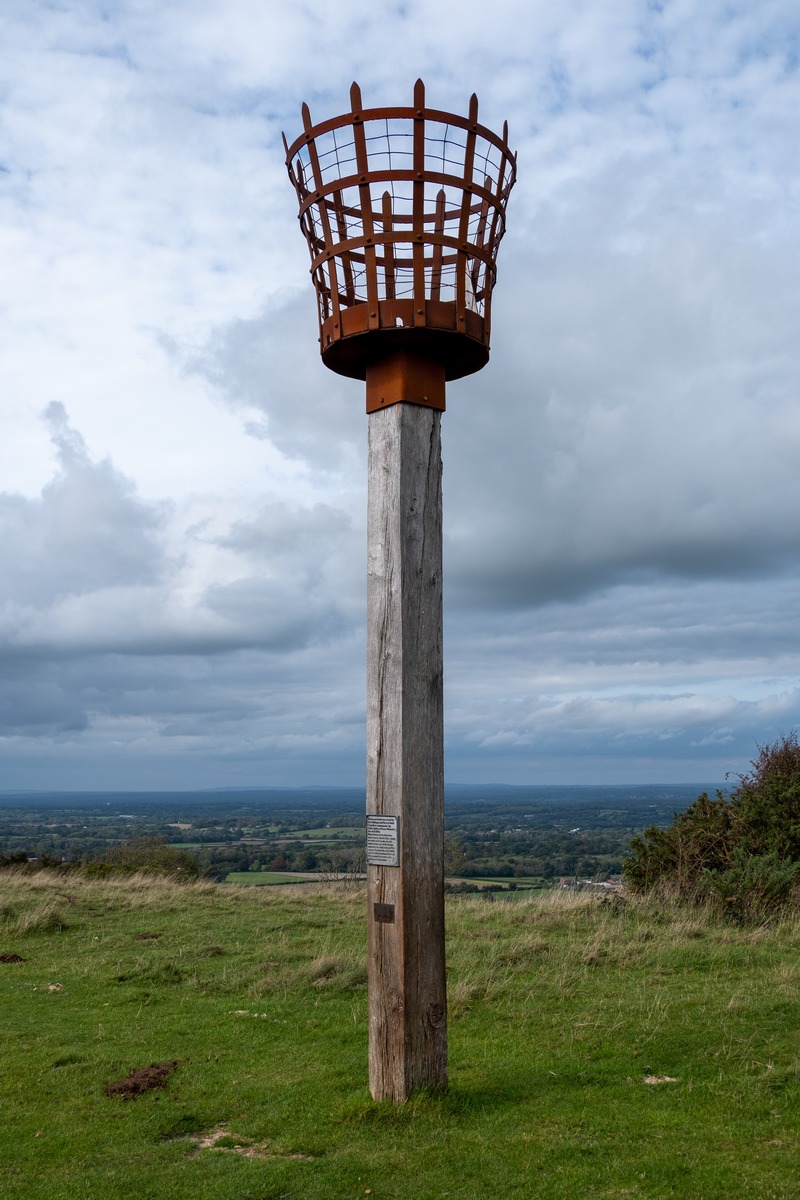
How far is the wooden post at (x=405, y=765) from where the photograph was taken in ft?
20.9

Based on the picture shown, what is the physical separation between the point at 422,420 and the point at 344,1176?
15.4ft

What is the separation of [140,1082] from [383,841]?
2786 mm

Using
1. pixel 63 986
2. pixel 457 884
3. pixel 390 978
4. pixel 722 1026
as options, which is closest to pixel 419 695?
pixel 390 978

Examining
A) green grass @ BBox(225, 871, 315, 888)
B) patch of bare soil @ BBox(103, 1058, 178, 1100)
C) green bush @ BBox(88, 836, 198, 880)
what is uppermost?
patch of bare soil @ BBox(103, 1058, 178, 1100)

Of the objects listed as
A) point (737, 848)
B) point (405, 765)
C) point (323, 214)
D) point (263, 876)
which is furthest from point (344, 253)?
point (263, 876)

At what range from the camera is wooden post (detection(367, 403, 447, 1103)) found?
638 cm

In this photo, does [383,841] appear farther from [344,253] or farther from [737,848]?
[737,848]

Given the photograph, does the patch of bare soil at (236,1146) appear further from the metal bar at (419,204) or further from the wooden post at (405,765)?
the metal bar at (419,204)

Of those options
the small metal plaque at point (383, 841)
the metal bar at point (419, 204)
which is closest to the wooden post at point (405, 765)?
the small metal plaque at point (383, 841)

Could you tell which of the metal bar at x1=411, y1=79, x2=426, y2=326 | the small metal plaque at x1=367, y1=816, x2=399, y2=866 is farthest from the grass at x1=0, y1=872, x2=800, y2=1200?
the metal bar at x1=411, y1=79, x2=426, y2=326

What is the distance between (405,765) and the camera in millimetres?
6445

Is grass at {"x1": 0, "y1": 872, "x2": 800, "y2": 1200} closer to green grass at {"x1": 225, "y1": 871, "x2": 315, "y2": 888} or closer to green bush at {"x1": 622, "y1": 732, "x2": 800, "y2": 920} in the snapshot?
green bush at {"x1": 622, "y1": 732, "x2": 800, "y2": 920}

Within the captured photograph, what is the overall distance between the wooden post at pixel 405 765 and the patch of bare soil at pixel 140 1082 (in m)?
1.84

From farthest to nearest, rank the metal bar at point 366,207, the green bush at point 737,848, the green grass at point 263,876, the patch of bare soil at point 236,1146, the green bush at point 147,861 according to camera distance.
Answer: the green grass at point 263,876 → the green bush at point 147,861 → the green bush at point 737,848 → the metal bar at point 366,207 → the patch of bare soil at point 236,1146
